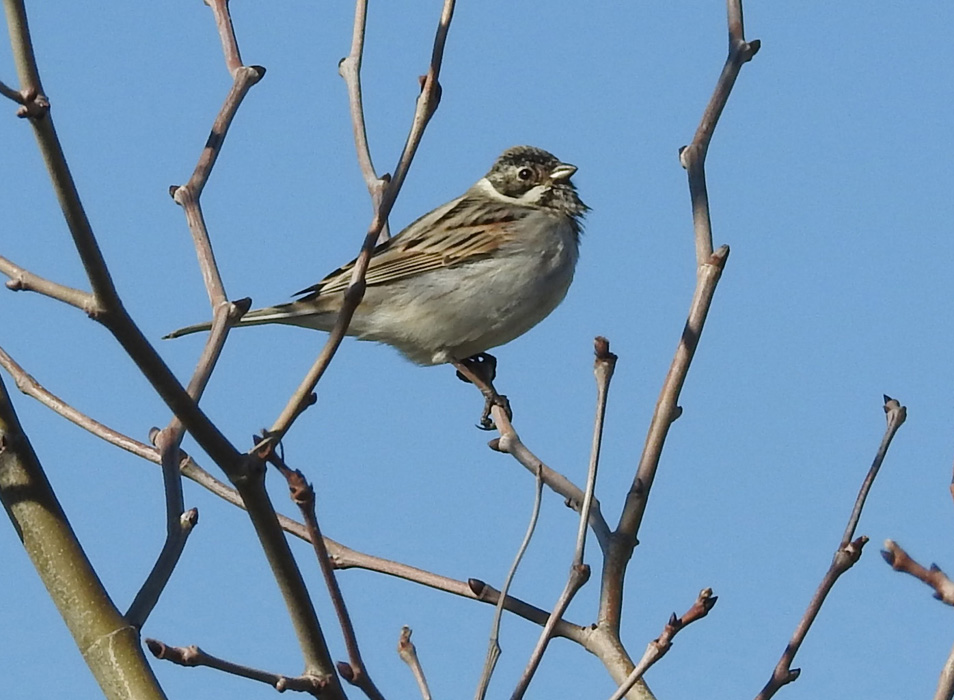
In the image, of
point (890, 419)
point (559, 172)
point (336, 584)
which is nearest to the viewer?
point (336, 584)

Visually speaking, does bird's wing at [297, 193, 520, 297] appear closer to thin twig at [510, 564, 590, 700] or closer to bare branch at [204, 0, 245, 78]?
bare branch at [204, 0, 245, 78]

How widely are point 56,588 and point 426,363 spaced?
4769 millimetres

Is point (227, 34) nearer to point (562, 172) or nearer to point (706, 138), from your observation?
point (706, 138)

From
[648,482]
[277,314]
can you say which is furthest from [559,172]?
[648,482]

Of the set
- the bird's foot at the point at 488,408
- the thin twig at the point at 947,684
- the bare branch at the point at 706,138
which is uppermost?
the bird's foot at the point at 488,408

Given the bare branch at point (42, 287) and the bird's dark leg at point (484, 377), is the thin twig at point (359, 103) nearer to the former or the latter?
the bare branch at point (42, 287)

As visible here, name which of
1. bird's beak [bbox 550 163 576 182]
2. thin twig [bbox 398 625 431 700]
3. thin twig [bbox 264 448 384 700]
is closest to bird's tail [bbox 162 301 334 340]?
bird's beak [bbox 550 163 576 182]

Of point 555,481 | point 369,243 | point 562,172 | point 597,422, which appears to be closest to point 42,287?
point 369,243

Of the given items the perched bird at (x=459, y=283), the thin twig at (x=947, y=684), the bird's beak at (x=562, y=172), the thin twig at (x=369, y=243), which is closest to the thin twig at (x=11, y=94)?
the thin twig at (x=369, y=243)

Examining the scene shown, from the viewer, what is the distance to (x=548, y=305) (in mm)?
7766

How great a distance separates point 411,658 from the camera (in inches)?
131

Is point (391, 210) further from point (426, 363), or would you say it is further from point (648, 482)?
point (426, 363)

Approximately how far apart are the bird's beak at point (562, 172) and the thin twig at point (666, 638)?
565 cm

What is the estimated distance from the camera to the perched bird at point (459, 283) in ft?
25.1
